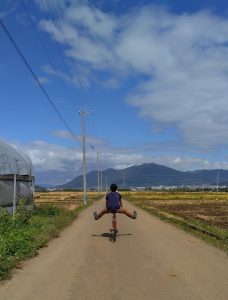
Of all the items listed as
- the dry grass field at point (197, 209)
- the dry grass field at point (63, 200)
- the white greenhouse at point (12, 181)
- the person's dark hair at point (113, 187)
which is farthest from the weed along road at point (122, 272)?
the dry grass field at point (63, 200)

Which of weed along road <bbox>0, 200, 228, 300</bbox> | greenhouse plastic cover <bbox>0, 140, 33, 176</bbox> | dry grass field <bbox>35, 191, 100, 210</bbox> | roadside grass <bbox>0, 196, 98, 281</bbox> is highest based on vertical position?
greenhouse plastic cover <bbox>0, 140, 33, 176</bbox>

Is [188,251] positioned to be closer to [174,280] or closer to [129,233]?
[174,280]

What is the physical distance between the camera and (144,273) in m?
10.4

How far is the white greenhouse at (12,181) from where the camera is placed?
22872 mm

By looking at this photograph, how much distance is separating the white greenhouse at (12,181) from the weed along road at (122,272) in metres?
7.45

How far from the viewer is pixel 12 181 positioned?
81.3 ft

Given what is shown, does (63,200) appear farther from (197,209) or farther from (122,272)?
(122,272)

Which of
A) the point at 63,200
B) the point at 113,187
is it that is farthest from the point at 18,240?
the point at 63,200

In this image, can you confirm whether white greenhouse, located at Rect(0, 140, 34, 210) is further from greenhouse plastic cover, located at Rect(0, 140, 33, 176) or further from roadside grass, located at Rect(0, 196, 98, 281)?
roadside grass, located at Rect(0, 196, 98, 281)

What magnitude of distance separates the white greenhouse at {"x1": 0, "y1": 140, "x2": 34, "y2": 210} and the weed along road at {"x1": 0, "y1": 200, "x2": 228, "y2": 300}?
7.45 metres

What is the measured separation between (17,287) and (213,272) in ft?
13.5

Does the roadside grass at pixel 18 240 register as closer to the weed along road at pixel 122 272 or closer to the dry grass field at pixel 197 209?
the weed along road at pixel 122 272

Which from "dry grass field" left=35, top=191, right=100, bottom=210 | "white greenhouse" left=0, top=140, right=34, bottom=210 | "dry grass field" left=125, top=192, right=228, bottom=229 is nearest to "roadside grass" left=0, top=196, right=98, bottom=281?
"white greenhouse" left=0, top=140, right=34, bottom=210

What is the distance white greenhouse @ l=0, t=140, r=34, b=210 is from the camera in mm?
22872
